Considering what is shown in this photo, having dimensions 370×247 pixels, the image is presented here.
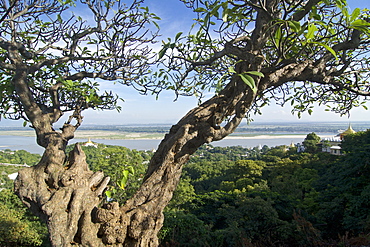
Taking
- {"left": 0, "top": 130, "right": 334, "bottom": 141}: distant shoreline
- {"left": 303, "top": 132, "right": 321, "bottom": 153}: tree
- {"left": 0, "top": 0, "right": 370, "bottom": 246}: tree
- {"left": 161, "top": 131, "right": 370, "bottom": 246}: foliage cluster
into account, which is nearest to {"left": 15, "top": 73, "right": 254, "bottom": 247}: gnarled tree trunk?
{"left": 0, "top": 0, "right": 370, "bottom": 246}: tree

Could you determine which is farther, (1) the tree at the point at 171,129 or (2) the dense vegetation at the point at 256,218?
(2) the dense vegetation at the point at 256,218

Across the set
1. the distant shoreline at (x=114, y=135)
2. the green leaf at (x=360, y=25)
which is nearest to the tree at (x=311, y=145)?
the distant shoreline at (x=114, y=135)

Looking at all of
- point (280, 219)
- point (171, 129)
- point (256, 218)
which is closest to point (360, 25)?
point (171, 129)

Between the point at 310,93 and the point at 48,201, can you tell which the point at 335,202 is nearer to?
the point at 310,93

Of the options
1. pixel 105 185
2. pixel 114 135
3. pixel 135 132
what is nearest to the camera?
pixel 105 185

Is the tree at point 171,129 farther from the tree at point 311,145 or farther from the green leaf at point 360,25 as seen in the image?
the tree at point 311,145

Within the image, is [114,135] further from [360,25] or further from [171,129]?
[360,25]

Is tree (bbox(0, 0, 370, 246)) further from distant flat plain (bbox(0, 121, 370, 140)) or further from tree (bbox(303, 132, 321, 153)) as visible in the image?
tree (bbox(303, 132, 321, 153))

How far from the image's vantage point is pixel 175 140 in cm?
155

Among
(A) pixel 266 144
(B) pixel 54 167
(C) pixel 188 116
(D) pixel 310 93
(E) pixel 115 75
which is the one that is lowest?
(A) pixel 266 144

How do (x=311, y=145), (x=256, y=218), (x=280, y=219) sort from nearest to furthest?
(x=256, y=218)
(x=280, y=219)
(x=311, y=145)

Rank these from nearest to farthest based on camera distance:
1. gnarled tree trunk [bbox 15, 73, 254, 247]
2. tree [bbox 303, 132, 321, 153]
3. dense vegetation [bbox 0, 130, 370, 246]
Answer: gnarled tree trunk [bbox 15, 73, 254, 247] < dense vegetation [bbox 0, 130, 370, 246] < tree [bbox 303, 132, 321, 153]

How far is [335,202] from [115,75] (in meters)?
7.79

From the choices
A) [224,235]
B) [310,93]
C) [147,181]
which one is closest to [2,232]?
[224,235]
